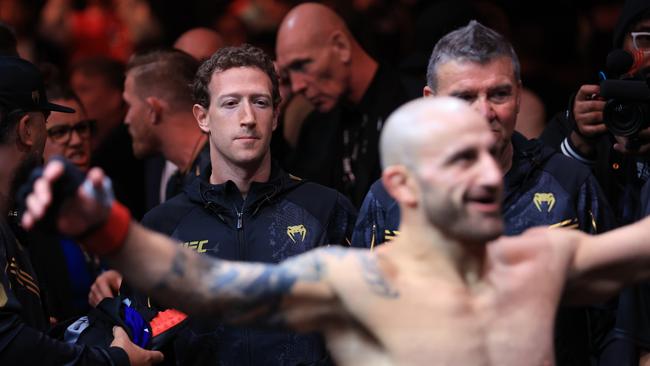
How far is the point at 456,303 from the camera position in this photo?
11.9 ft

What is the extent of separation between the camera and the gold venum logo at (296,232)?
482 centimetres

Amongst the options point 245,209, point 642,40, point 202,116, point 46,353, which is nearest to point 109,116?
point 202,116

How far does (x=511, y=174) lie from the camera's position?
4602 millimetres

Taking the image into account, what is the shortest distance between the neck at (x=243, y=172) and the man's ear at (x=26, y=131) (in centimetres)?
73

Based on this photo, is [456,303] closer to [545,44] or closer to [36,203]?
[36,203]

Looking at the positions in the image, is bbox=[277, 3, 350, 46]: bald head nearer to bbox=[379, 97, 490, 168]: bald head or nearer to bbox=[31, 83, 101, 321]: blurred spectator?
bbox=[31, 83, 101, 321]: blurred spectator

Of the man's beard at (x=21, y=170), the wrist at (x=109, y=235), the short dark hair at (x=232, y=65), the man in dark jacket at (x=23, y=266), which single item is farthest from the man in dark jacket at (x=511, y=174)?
the wrist at (x=109, y=235)

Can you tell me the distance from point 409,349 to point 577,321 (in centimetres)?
120

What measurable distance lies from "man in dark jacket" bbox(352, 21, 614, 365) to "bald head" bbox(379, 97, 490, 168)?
837 millimetres

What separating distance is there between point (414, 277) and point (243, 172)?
1.46 meters

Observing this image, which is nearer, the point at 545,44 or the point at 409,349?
the point at 409,349

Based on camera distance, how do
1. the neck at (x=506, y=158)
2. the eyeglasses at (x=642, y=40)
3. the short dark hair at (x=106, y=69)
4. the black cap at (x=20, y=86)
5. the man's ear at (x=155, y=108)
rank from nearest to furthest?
1. the neck at (x=506, y=158)
2. the black cap at (x=20, y=86)
3. the eyeglasses at (x=642, y=40)
4. the man's ear at (x=155, y=108)
5. the short dark hair at (x=106, y=69)

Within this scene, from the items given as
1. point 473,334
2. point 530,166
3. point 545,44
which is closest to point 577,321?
point 530,166

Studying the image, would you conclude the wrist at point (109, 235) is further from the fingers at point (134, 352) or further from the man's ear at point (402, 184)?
the fingers at point (134, 352)
